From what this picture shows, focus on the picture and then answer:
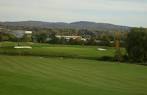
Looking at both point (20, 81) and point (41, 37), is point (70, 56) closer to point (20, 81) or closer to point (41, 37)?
point (20, 81)

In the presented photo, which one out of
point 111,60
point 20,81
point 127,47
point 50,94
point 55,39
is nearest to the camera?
point 50,94

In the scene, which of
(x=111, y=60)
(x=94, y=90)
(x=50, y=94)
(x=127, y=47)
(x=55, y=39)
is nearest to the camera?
(x=50, y=94)

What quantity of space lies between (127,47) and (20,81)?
3763 centimetres

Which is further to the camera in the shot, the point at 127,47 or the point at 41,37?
the point at 41,37

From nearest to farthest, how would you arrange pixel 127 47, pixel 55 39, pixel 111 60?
pixel 111 60 → pixel 127 47 → pixel 55 39

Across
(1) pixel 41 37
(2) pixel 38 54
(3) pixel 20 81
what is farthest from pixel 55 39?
(3) pixel 20 81

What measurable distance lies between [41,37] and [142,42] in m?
48.2

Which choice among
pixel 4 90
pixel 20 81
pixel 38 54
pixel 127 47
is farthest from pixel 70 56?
pixel 4 90

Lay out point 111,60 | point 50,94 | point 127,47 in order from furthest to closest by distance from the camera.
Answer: point 127,47
point 111,60
point 50,94

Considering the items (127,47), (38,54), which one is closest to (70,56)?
(38,54)

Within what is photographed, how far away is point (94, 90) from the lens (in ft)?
67.5

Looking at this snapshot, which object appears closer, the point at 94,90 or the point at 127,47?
the point at 94,90

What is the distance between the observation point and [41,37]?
100000 millimetres

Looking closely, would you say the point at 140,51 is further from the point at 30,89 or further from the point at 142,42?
the point at 30,89
